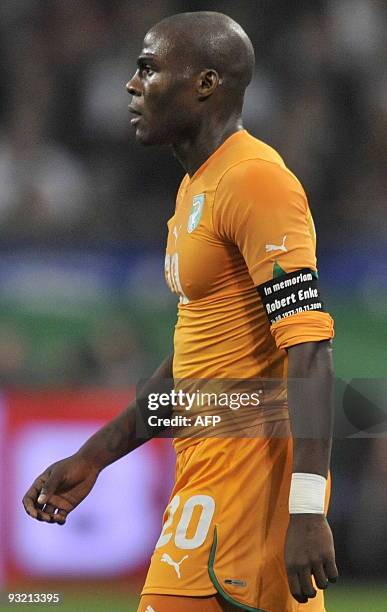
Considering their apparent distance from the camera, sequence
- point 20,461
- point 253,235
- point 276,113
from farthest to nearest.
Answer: point 276,113
point 20,461
point 253,235

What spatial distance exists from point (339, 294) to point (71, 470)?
11.2 ft

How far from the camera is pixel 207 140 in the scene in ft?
10.2

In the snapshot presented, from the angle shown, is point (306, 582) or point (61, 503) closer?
point (306, 582)

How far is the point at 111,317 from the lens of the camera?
20.8ft

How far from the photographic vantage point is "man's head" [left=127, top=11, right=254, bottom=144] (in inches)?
120

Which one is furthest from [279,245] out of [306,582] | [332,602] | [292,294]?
[332,602]

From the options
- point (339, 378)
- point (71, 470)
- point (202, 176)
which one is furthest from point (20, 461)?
point (202, 176)

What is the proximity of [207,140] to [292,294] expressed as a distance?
24.0 inches

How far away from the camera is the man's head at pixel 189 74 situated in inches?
120

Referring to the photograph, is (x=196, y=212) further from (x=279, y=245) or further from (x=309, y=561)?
(x=309, y=561)

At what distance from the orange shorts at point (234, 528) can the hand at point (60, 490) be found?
0.49 m

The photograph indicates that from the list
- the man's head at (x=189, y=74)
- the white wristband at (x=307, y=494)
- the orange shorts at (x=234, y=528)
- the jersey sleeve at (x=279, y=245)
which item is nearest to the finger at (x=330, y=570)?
the white wristband at (x=307, y=494)

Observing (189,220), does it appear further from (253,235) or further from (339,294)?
(339,294)

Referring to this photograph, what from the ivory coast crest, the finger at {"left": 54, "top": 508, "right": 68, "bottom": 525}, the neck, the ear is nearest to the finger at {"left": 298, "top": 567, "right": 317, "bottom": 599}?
the ivory coast crest
